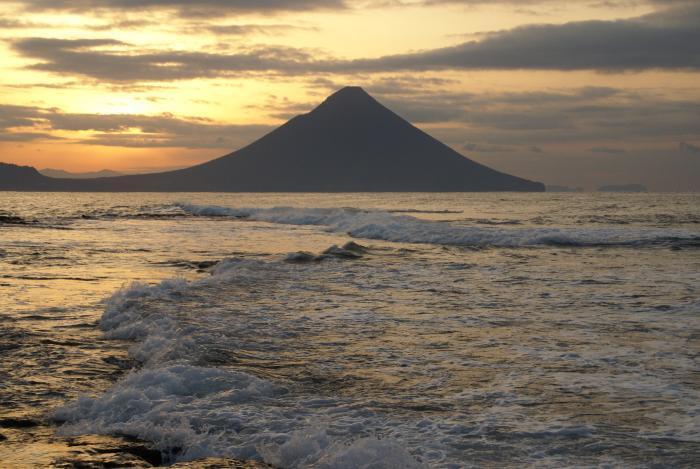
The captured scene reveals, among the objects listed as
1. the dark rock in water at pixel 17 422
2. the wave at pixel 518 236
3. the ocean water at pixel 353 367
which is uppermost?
the dark rock in water at pixel 17 422

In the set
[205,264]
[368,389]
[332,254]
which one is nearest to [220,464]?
[368,389]

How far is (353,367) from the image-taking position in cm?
898

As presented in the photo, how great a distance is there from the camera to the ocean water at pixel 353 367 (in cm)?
615

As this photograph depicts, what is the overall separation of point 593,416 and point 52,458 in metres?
4.86

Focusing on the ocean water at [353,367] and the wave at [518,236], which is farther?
the wave at [518,236]

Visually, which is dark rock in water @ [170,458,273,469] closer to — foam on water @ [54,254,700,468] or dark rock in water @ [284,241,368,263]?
foam on water @ [54,254,700,468]

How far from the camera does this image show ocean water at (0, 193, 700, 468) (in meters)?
6.15

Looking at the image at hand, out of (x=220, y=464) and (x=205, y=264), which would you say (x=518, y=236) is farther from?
(x=220, y=464)

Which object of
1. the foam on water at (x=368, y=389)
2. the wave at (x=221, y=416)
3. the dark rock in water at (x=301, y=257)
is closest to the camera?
the wave at (x=221, y=416)

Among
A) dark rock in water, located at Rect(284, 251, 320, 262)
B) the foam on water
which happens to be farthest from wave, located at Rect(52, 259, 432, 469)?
dark rock in water, located at Rect(284, 251, 320, 262)

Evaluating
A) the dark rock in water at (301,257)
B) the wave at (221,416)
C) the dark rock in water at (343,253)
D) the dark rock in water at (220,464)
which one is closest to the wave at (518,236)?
the dark rock in water at (343,253)

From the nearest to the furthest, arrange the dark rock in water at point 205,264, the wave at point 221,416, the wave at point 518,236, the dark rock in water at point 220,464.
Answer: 1. the dark rock in water at point 220,464
2. the wave at point 221,416
3. the dark rock in water at point 205,264
4. the wave at point 518,236

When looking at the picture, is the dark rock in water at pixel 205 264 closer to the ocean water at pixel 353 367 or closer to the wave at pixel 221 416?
the ocean water at pixel 353 367

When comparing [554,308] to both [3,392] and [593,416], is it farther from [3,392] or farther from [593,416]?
[3,392]
